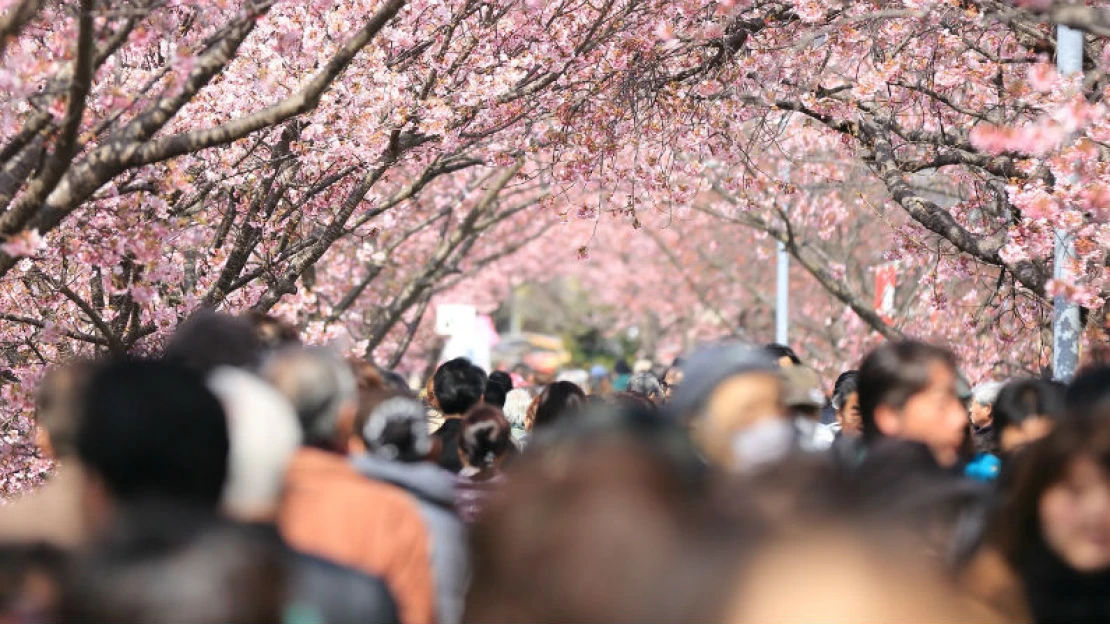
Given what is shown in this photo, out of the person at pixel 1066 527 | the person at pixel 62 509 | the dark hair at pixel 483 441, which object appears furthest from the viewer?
the dark hair at pixel 483 441

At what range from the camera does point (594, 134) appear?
34.7 feet

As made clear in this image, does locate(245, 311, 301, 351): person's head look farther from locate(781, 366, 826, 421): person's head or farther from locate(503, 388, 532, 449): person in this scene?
locate(503, 388, 532, 449): person

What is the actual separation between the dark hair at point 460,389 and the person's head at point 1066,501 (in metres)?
3.41

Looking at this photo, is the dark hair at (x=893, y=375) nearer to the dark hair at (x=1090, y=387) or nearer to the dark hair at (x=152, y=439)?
the dark hair at (x=1090, y=387)

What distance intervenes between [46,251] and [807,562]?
6.09 m

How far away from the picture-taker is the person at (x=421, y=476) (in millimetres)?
3773

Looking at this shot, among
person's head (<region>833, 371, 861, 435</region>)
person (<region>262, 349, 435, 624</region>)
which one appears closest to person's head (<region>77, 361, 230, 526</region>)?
person (<region>262, 349, 435, 624</region>)

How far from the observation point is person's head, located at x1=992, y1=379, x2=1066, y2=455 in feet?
16.6

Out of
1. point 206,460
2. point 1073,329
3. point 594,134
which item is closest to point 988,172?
point 1073,329

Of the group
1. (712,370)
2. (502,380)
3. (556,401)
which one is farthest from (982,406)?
(712,370)

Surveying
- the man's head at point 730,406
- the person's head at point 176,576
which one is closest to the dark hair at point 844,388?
the man's head at point 730,406

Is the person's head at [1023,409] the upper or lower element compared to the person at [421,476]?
upper

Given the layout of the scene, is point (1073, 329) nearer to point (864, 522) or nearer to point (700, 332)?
point (864, 522)

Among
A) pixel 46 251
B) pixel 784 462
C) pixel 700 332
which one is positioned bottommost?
pixel 784 462
